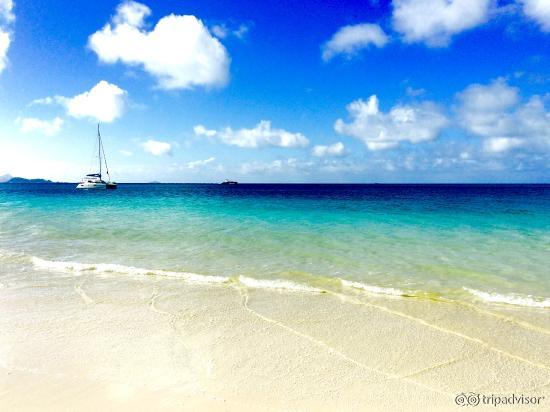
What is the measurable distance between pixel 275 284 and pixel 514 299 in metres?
6.17

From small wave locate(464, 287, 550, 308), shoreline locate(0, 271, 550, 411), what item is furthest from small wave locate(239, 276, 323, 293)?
small wave locate(464, 287, 550, 308)

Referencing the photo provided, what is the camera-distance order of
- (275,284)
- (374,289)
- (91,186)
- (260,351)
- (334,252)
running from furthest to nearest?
(91,186), (334,252), (275,284), (374,289), (260,351)

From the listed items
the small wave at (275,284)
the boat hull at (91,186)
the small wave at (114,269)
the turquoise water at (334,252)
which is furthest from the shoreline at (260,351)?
the boat hull at (91,186)

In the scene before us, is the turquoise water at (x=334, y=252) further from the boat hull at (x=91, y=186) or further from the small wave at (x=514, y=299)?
the boat hull at (x=91, y=186)

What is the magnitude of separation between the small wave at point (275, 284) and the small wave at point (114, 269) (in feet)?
2.24

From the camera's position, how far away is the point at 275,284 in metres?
10.2

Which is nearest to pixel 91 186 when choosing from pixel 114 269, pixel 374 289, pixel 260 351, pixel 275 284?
pixel 114 269

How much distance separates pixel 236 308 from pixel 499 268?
9.59 metres

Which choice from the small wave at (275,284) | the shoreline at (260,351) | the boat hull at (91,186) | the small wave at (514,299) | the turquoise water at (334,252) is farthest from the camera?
the boat hull at (91,186)

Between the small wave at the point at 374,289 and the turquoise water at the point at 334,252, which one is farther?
the turquoise water at the point at 334,252

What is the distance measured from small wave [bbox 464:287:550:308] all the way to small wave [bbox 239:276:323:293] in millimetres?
4219

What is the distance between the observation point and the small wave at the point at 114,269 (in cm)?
1073

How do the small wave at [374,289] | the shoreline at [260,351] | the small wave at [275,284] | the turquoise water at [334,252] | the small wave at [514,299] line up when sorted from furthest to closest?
the turquoise water at [334,252], the small wave at [275,284], the small wave at [374,289], the small wave at [514,299], the shoreline at [260,351]

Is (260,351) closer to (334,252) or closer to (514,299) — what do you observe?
(514,299)
